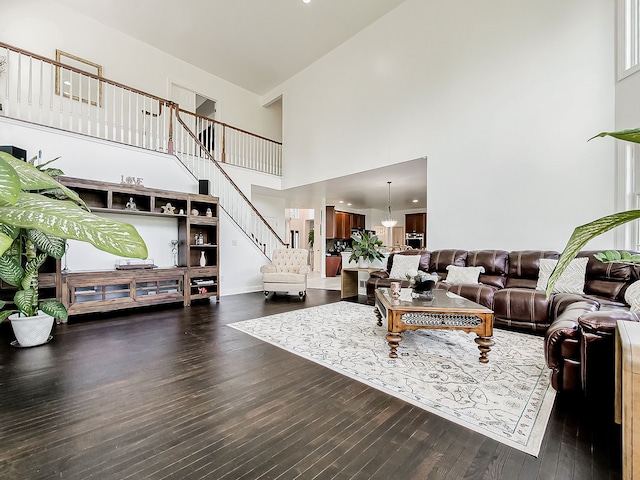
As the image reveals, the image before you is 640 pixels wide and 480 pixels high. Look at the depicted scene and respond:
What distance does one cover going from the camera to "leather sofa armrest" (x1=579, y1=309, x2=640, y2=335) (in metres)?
1.90

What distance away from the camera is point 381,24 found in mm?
6020

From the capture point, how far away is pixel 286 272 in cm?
616

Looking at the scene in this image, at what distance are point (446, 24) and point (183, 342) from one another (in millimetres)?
6341

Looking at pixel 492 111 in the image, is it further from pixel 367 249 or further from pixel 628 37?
pixel 367 249

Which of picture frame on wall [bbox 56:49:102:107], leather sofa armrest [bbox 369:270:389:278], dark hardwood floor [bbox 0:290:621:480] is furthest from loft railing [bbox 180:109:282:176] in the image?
dark hardwood floor [bbox 0:290:621:480]

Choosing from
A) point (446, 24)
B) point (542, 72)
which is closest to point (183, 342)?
point (542, 72)

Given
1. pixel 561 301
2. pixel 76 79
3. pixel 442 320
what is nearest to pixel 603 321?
pixel 442 320

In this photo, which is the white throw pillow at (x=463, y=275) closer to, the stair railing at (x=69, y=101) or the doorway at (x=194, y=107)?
the stair railing at (x=69, y=101)

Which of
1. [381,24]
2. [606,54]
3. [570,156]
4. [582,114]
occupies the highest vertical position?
[381,24]

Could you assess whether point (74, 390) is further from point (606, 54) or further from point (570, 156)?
point (606, 54)

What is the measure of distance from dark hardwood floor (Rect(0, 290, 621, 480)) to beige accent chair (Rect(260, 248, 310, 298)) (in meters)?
2.92

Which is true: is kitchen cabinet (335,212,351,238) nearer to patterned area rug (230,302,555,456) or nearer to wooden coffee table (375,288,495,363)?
patterned area rug (230,302,555,456)

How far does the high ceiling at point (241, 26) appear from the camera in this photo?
18.6 ft

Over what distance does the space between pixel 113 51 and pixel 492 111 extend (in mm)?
7595
